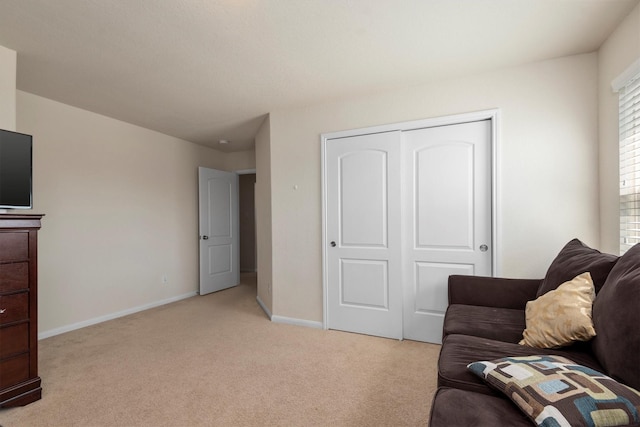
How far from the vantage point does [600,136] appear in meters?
2.38

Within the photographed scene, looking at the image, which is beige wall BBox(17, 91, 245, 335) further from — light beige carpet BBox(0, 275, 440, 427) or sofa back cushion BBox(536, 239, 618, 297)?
sofa back cushion BBox(536, 239, 618, 297)

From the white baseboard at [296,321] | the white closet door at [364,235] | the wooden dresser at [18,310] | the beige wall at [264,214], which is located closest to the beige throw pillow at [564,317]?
the white closet door at [364,235]

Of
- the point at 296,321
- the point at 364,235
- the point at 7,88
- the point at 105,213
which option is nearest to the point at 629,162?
the point at 364,235

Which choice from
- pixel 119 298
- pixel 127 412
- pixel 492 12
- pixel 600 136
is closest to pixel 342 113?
pixel 492 12

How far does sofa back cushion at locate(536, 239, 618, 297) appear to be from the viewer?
5.04 ft

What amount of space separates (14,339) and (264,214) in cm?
252

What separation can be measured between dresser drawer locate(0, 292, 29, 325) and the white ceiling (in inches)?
68.2

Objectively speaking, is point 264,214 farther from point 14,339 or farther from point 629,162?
point 629,162

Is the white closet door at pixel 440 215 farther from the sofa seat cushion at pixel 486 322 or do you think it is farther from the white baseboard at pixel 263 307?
the white baseboard at pixel 263 307

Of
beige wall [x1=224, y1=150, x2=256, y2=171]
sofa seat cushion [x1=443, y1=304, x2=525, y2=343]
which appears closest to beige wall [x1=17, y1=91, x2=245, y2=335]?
beige wall [x1=224, y1=150, x2=256, y2=171]

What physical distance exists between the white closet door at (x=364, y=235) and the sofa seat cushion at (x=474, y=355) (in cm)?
144

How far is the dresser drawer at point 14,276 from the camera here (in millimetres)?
1938

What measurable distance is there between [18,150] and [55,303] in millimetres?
1875

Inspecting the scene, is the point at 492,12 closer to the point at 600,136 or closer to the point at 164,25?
the point at 600,136
